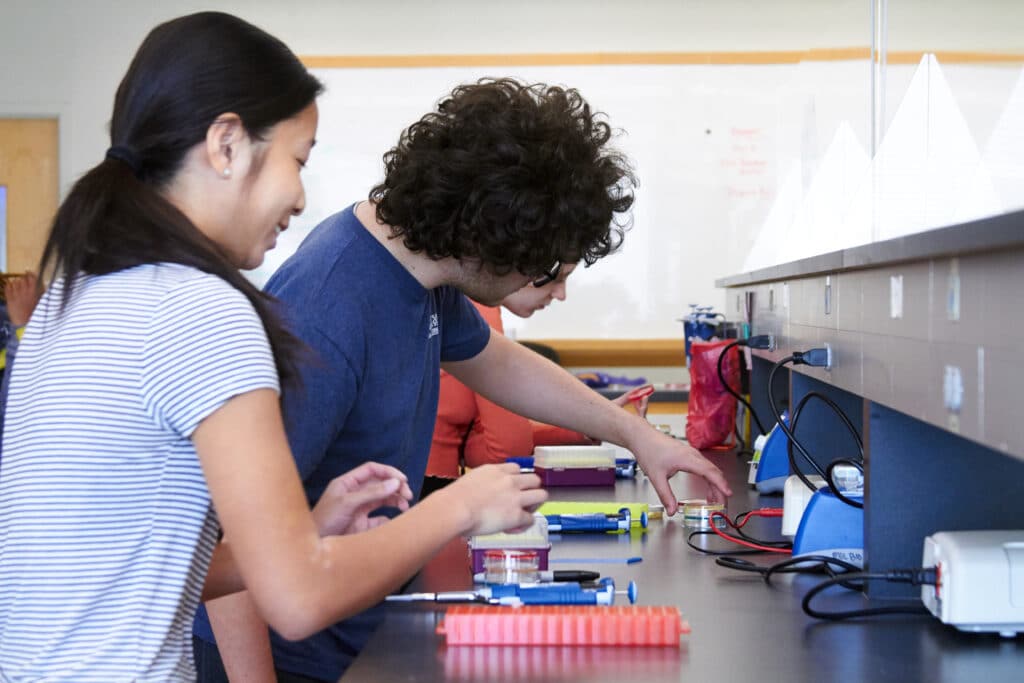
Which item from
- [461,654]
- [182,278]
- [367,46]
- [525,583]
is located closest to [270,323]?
[182,278]

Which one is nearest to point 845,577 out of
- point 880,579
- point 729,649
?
point 880,579

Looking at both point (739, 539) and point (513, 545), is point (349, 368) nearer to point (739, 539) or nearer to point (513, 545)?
point (513, 545)

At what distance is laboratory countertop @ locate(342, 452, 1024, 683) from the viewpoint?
0.97 m

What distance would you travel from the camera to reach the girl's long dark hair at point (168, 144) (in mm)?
880

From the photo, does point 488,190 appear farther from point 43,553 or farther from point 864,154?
point 864,154

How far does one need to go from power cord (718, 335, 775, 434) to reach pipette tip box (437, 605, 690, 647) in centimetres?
136

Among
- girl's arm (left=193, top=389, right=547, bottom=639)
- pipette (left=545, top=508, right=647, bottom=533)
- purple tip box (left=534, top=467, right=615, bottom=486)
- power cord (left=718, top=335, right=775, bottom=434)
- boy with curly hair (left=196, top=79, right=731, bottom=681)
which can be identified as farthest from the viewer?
power cord (left=718, top=335, right=775, bottom=434)

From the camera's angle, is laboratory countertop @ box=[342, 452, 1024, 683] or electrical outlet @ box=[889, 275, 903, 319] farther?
electrical outlet @ box=[889, 275, 903, 319]

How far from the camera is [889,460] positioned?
47.8 inches

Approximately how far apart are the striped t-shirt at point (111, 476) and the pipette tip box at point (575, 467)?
4.25ft

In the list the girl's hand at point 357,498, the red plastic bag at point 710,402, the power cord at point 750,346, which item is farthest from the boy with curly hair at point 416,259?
the red plastic bag at point 710,402

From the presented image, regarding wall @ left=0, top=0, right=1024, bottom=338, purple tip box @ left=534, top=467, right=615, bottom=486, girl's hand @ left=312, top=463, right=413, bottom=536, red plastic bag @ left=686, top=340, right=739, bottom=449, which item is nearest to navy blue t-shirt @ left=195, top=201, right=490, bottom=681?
girl's hand @ left=312, top=463, right=413, bottom=536

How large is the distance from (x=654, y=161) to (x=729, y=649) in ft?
14.4

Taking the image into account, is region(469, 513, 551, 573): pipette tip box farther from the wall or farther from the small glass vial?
the wall
